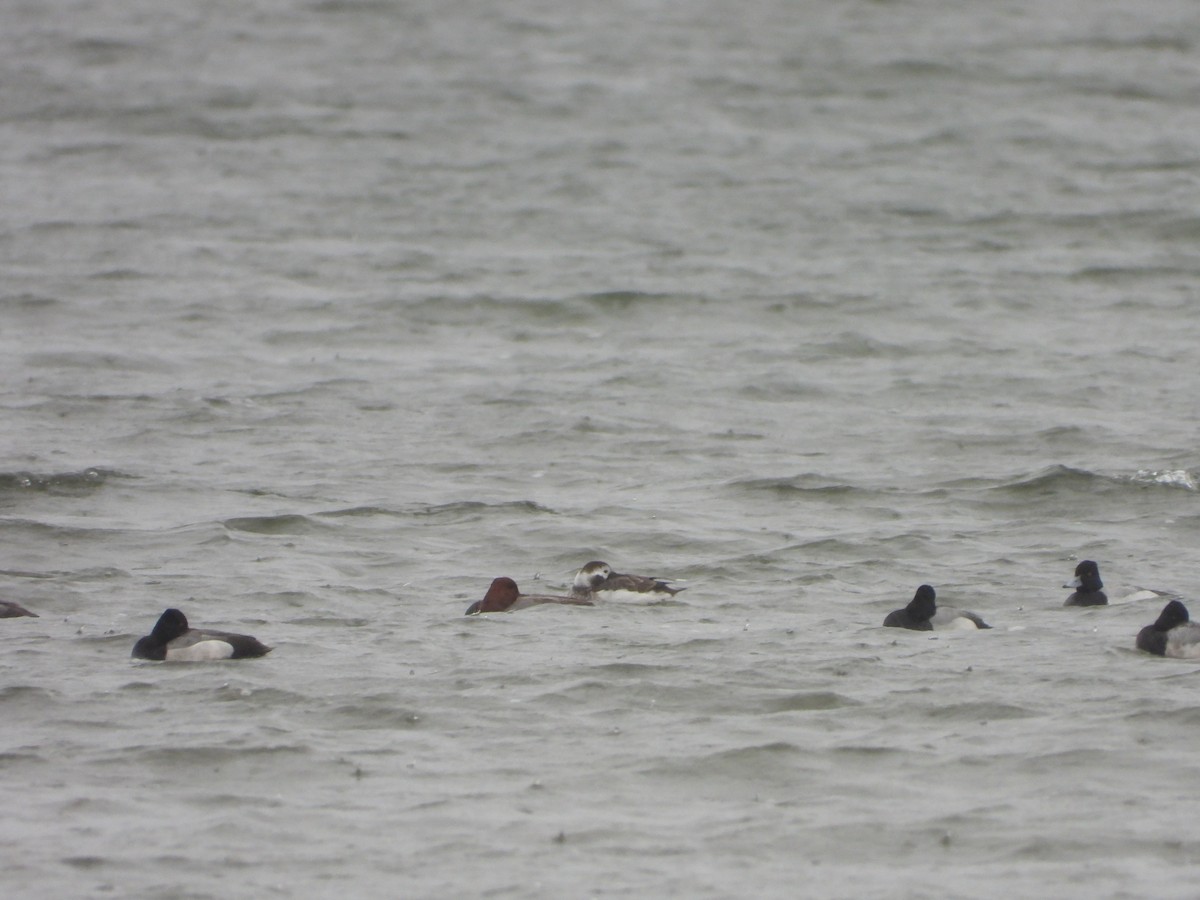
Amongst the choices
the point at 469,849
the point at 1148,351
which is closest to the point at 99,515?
the point at 469,849

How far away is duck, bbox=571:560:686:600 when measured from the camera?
12133 millimetres

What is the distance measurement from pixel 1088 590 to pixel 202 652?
5.19 meters

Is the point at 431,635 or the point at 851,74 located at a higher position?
the point at 851,74

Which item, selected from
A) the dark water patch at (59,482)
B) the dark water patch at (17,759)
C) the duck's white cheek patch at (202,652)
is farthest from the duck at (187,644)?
the dark water patch at (59,482)

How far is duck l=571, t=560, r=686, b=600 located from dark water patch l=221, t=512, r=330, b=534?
2.45 m

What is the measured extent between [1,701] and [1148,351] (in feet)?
46.4

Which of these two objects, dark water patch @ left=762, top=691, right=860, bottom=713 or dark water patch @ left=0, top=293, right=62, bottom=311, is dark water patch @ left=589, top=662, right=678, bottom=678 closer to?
Result: dark water patch @ left=762, top=691, right=860, bottom=713

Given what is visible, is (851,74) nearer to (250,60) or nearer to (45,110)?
(250,60)

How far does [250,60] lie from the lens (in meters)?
37.1

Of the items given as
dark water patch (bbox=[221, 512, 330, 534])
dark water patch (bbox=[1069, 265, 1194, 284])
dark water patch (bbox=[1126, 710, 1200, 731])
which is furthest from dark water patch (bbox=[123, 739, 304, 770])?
dark water patch (bbox=[1069, 265, 1194, 284])

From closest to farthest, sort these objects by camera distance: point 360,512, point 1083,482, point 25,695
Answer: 1. point 25,695
2. point 360,512
3. point 1083,482

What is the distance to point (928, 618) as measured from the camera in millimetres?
11266

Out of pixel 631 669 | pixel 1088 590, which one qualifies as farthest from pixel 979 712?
pixel 1088 590

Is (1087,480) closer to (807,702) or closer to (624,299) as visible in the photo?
(807,702)
